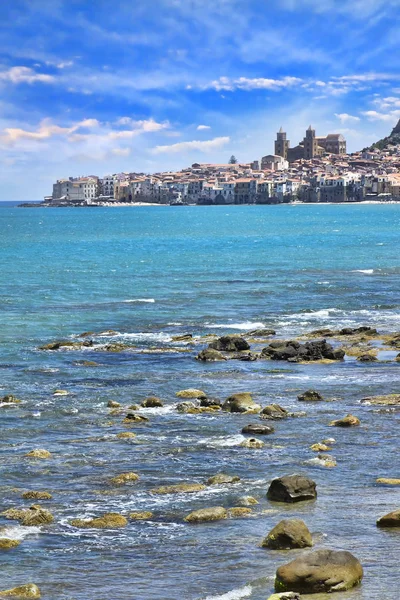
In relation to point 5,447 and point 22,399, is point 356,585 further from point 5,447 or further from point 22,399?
point 22,399

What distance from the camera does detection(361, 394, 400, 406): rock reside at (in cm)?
2772

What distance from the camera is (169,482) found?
20.2 metres

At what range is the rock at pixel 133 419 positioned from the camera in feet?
84.6

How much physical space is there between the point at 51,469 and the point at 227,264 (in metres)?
60.4

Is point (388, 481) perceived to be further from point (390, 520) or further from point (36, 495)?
point (36, 495)

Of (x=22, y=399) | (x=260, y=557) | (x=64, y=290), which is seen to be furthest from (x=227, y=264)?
(x=260, y=557)

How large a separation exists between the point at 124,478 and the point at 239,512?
3142 millimetres

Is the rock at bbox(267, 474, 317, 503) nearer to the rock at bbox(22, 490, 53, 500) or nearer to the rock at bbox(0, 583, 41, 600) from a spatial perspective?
the rock at bbox(22, 490, 53, 500)

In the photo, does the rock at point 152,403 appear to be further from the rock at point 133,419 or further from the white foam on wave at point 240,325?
the white foam on wave at point 240,325

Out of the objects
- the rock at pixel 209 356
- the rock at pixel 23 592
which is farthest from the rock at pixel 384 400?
the rock at pixel 23 592

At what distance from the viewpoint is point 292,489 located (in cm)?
1877

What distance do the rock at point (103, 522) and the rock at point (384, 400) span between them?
465 inches

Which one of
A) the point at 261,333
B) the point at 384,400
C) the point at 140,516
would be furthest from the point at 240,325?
the point at 140,516

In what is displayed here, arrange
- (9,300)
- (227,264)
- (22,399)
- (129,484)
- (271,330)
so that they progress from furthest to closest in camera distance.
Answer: (227,264) → (9,300) → (271,330) → (22,399) → (129,484)
